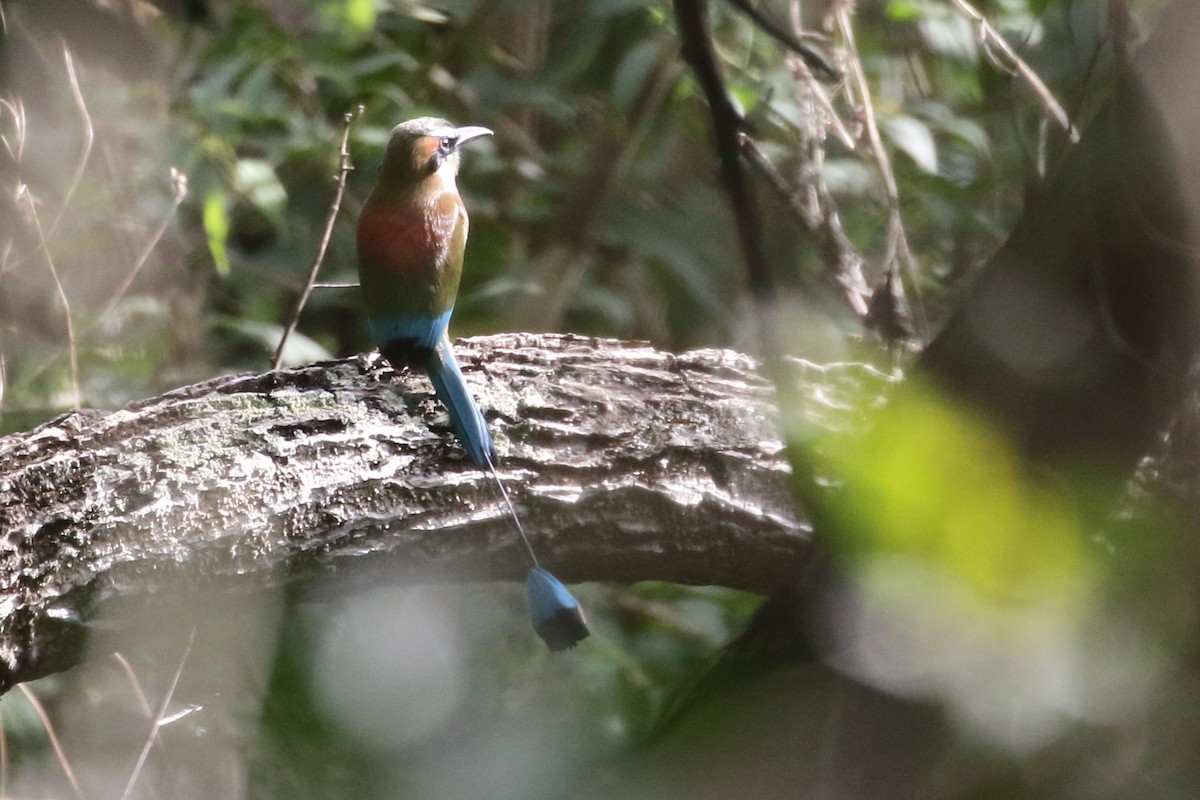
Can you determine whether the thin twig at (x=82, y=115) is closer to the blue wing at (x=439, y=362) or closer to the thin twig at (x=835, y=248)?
the blue wing at (x=439, y=362)

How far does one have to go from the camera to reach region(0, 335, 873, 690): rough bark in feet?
3.69

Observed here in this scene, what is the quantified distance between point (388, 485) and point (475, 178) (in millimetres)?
1516

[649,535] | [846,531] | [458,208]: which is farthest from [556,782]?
[458,208]

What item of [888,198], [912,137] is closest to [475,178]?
[912,137]

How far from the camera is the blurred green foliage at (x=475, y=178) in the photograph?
78.5 inches

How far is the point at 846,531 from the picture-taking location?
52cm

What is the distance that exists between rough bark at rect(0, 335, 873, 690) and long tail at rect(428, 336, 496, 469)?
0.03m

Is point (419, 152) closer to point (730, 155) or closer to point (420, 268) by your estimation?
point (420, 268)

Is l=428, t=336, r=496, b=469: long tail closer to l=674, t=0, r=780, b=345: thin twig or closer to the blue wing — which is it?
→ the blue wing

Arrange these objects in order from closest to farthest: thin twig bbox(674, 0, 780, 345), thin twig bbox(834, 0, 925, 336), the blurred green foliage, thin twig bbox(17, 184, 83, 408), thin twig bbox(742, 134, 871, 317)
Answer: thin twig bbox(674, 0, 780, 345) < thin twig bbox(834, 0, 925, 336) < thin twig bbox(742, 134, 871, 317) < thin twig bbox(17, 184, 83, 408) < the blurred green foliage

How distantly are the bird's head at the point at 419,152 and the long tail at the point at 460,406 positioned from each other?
9.5 inches

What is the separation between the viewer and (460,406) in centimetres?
130

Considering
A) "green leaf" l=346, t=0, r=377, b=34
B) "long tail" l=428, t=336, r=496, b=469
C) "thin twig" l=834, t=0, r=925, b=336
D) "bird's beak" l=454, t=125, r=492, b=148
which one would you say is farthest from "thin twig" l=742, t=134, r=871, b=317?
"green leaf" l=346, t=0, r=377, b=34

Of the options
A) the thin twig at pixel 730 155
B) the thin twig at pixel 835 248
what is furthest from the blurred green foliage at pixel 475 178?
the thin twig at pixel 730 155
